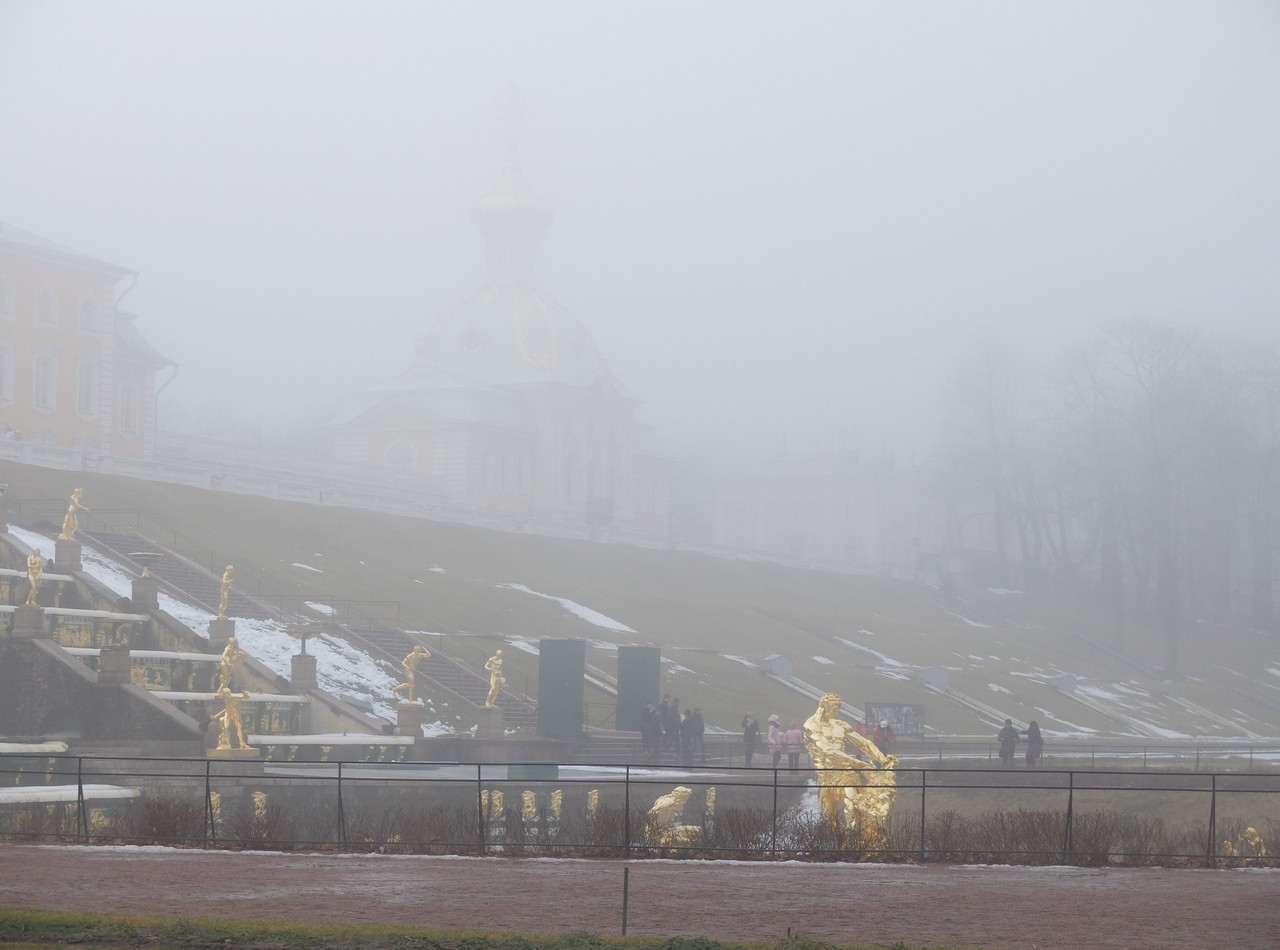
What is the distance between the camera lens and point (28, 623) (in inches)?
1275

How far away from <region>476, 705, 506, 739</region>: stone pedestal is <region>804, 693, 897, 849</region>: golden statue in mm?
15871

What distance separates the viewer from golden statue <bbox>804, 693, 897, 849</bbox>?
19.7m

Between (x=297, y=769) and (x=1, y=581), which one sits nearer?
(x=297, y=769)

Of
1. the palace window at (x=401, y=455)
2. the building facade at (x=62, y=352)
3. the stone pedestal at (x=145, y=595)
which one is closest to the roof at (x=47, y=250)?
the building facade at (x=62, y=352)

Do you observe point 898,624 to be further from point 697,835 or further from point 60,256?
point 697,835

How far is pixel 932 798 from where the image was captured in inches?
1160

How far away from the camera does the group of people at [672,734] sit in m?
35.0

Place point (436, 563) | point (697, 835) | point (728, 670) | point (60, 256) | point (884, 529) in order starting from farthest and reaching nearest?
point (884, 529)
point (60, 256)
point (436, 563)
point (728, 670)
point (697, 835)

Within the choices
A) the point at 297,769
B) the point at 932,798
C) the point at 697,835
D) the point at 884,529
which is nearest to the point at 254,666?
the point at 297,769

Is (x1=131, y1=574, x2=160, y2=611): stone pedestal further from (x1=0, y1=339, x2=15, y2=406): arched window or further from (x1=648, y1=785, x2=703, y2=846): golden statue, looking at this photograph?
(x1=0, y1=339, x2=15, y2=406): arched window

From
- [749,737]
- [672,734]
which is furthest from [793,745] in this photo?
[672,734]

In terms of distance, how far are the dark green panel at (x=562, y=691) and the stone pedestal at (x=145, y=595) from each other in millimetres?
8245

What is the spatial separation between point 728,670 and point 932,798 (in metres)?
21.8

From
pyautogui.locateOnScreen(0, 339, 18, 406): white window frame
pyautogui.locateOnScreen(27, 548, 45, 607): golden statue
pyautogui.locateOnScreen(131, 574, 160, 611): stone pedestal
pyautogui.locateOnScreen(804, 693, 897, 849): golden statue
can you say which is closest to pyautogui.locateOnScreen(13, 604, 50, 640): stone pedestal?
pyautogui.locateOnScreen(27, 548, 45, 607): golden statue
